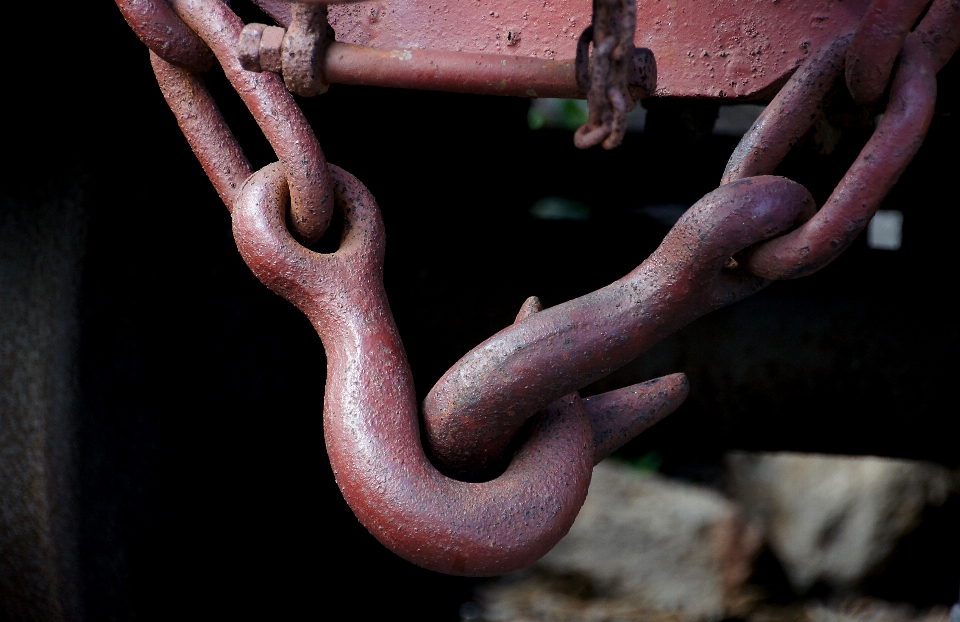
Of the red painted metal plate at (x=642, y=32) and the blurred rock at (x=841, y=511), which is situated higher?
the red painted metal plate at (x=642, y=32)

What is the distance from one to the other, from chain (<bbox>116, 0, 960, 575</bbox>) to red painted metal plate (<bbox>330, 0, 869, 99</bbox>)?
2.4 inches

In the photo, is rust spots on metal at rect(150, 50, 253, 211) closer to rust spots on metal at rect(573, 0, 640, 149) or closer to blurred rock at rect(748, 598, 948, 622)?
rust spots on metal at rect(573, 0, 640, 149)

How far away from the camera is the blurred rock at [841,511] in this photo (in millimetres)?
1870

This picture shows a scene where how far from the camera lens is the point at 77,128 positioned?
0.93 m

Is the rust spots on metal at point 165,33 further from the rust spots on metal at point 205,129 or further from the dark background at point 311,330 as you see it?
the dark background at point 311,330

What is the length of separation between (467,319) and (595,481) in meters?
0.74

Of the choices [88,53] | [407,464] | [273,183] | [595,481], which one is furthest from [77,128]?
[595,481]

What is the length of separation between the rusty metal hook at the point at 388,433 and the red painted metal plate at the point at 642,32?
145mm

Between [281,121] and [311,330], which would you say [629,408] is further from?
[311,330]

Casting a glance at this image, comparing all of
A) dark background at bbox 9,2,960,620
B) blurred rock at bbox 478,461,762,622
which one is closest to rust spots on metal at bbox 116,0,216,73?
dark background at bbox 9,2,960,620

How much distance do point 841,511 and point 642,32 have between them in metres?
1.45

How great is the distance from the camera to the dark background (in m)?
0.96

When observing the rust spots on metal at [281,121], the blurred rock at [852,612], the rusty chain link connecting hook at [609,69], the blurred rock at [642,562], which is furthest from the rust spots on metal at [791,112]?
the blurred rock at [852,612]

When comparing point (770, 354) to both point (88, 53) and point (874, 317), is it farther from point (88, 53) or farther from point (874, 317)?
point (88, 53)
